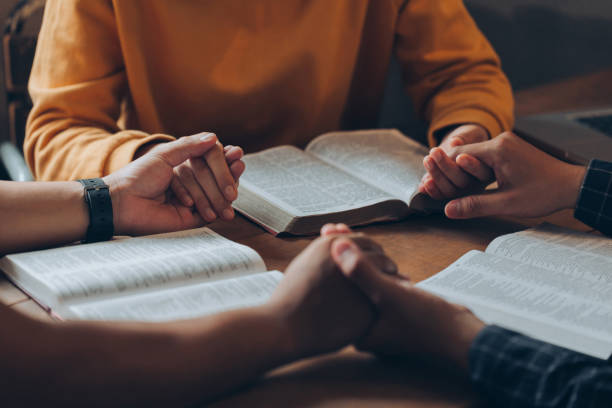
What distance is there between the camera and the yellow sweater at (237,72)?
1152mm

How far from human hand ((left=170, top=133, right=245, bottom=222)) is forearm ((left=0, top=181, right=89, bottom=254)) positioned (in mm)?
147

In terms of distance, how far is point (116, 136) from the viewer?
1.06 metres

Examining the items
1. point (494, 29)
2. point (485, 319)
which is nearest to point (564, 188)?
point (485, 319)

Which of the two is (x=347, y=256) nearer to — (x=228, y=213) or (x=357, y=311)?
(x=357, y=311)

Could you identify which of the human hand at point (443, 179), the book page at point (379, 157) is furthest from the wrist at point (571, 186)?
the book page at point (379, 157)

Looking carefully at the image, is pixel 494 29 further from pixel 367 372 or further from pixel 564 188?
pixel 367 372

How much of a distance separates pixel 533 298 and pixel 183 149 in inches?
20.4

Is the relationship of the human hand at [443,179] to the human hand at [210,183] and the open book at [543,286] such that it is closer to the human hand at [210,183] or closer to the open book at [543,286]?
the open book at [543,286]

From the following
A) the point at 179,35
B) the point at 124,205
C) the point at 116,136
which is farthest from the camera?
the point at 179,35

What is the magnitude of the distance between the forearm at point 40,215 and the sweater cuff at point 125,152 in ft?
0.43

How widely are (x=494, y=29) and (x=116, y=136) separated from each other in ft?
4.84

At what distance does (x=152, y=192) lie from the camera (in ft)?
3.02

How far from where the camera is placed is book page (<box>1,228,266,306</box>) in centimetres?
70

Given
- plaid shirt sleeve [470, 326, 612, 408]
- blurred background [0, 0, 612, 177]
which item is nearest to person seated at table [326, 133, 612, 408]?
plaid shirt sleeve [470, 326, 612, 408]
